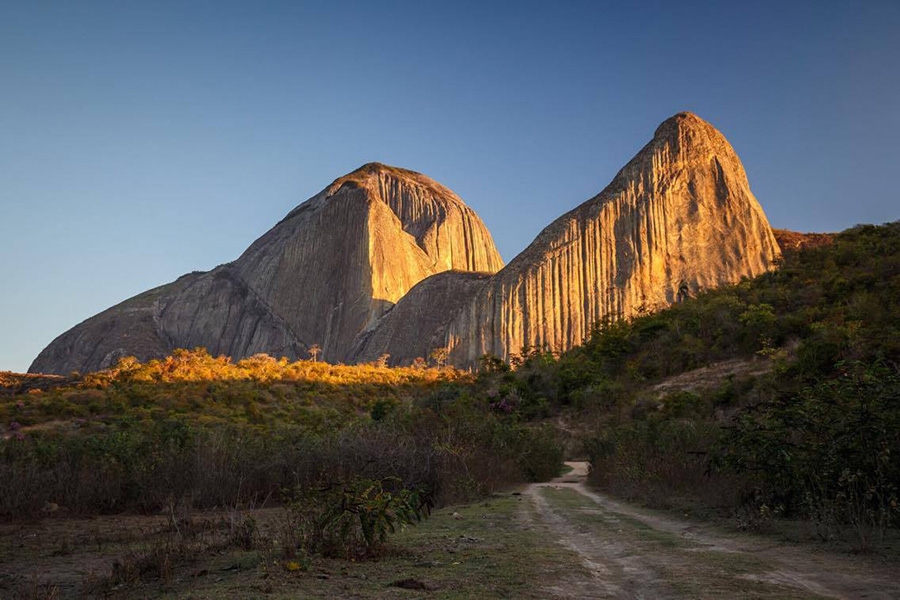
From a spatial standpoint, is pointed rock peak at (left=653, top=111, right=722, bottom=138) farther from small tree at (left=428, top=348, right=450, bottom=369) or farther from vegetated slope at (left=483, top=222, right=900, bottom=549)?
vegetated slope at (left=483, top=222, right=900, bottom=549)

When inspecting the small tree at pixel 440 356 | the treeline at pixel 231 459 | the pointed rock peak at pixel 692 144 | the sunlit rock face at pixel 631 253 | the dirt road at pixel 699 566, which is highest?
the pointed rock peak at pixel 692 144

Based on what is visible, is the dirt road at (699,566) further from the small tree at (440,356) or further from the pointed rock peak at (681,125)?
the pointed rock peak at (681,125)

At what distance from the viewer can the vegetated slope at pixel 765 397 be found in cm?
668

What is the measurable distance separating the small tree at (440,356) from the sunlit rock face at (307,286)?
842 inches

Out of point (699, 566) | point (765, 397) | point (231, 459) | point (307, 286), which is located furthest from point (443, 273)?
point (699, 566)

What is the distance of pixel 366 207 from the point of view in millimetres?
90062

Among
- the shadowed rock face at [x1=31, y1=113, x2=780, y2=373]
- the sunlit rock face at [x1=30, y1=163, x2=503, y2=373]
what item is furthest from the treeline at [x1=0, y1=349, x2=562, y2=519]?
the sunlit rock face at [x1=30, y1=163, x2=503, y2=373]

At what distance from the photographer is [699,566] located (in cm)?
487

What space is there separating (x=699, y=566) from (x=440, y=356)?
5453 centimetres

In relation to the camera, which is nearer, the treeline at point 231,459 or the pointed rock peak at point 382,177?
the treeline at point 231,459

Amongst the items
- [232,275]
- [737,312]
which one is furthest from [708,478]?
[232,275]

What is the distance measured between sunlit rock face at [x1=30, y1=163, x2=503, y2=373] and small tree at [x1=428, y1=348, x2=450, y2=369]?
842 inches

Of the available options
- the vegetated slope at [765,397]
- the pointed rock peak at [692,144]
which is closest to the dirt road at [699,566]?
the vegetated slope at [765,397]

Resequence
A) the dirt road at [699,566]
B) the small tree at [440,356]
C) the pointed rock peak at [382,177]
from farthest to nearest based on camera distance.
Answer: the pointed rock peak at [382,177] → the small tree at [440,356] → the dirt road at [699,566]
